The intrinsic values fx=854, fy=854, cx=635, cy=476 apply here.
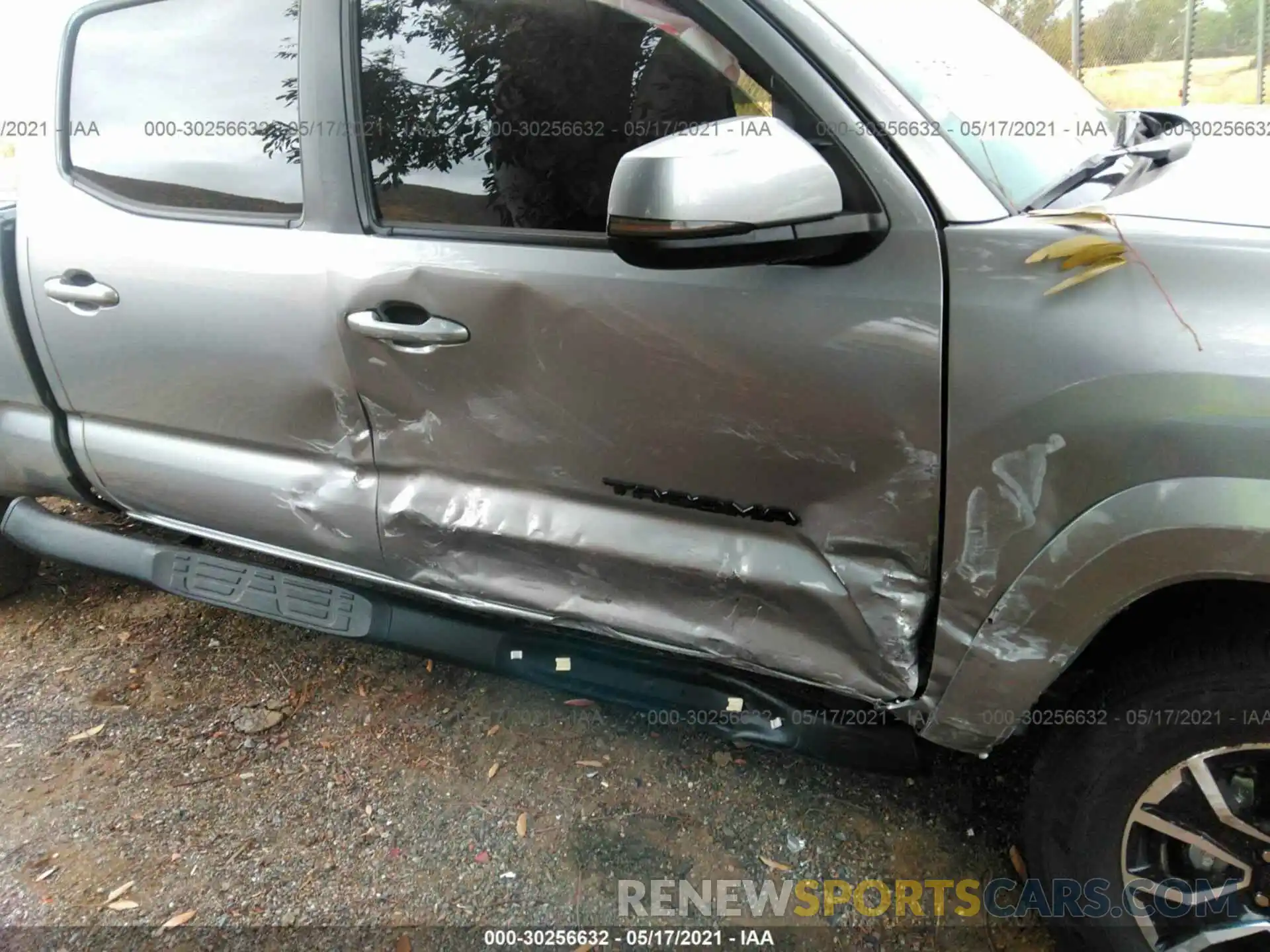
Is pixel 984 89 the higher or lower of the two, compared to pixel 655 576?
higher

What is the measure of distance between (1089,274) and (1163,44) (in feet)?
22.6

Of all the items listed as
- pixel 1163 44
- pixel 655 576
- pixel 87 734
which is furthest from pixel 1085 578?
pixel 1163 44

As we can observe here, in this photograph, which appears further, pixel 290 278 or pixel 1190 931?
pixel 290 278

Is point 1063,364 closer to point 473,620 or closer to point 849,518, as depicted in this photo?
point 849,518

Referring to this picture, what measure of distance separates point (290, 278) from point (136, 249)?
553 mm

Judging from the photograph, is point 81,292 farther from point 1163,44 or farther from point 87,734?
point 1163,44

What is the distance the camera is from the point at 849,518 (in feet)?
5.05

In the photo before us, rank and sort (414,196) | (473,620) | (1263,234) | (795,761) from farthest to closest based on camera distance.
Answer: (795,761)
(473,620)
(414,196)
(1263,234)

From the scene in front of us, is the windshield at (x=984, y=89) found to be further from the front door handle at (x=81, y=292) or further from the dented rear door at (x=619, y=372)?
the front door handle at (x=81, y=292)

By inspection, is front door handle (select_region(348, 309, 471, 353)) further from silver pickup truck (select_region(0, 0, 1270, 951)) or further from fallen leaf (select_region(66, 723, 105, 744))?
fallen leaf (select_region(66, 723, 105, 744))

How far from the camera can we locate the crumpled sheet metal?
1616mm

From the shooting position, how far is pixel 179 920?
6.42 ft

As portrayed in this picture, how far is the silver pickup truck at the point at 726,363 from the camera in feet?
4.31

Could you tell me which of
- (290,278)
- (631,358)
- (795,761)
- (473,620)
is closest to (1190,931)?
(795,761)
